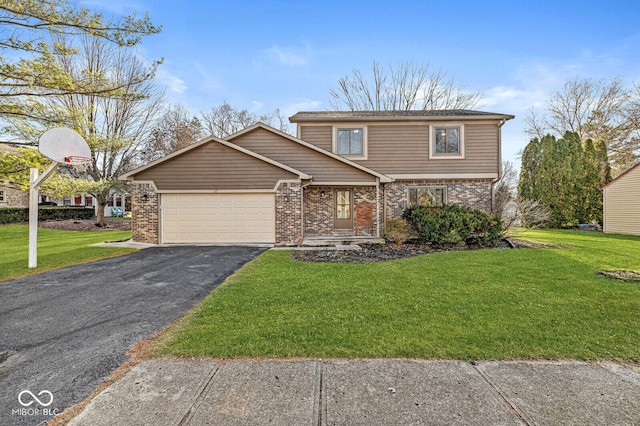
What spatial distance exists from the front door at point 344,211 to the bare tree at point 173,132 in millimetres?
18251

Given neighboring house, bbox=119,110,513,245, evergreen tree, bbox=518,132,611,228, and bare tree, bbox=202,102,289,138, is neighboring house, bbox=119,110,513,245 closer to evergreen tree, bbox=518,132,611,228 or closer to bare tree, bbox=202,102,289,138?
evergreen tree, bbox=518,132,611,228

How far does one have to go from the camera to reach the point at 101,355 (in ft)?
10.4

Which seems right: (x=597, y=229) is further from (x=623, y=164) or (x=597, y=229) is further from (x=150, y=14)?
(x=150, y=14)

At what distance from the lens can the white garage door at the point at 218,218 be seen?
457 inches

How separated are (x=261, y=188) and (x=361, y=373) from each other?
9.47m

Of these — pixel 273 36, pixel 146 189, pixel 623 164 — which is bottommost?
pixel 146 189

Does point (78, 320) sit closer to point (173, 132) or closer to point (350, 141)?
point (350, 141)

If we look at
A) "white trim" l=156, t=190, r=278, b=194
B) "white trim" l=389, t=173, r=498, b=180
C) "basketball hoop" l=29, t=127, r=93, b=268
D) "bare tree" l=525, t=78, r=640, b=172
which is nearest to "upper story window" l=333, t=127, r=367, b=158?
"white trim" l=389, t=173, r=498, b=180

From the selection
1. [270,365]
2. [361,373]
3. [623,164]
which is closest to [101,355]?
[270,365]

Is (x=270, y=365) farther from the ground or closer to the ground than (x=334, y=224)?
closer to the ground

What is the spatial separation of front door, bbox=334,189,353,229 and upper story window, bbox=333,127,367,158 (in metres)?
1.83

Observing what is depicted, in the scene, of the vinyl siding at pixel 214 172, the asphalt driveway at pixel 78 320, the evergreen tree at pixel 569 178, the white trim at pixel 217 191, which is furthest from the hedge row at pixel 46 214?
the evergreen tree at pixel 569 178

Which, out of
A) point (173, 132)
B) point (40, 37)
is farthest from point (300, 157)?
point (173, 132)

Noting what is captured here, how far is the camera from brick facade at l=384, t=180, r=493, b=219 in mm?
13625
